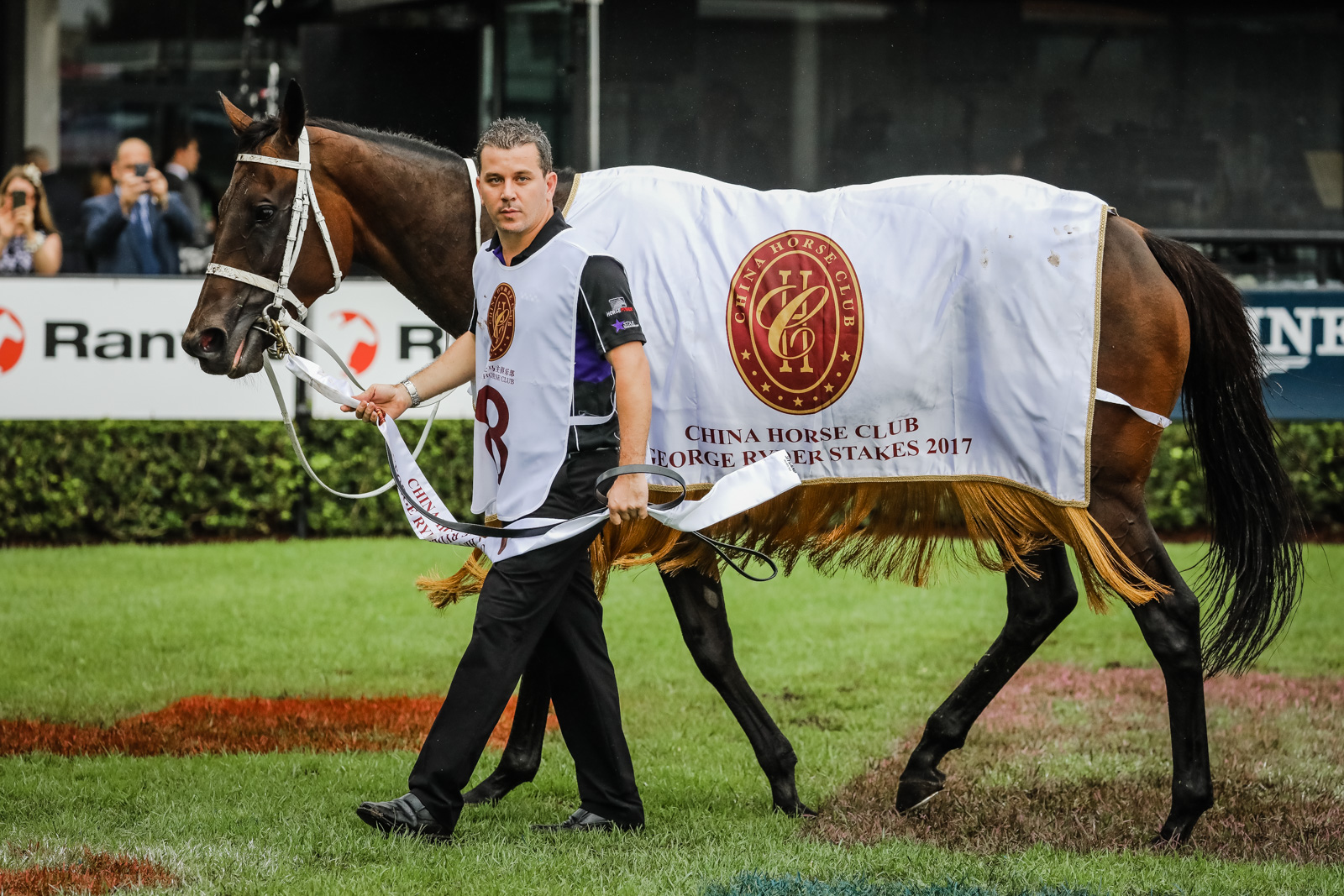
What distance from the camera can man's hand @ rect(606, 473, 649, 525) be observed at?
3635 mm

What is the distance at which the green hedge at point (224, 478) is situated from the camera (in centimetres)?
895

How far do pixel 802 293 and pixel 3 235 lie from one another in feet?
22.8

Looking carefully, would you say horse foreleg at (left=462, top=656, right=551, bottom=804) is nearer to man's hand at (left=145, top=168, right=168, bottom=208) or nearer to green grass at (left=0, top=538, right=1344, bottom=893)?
green grass at (left=0, top=538, right=1344, bottom=893)

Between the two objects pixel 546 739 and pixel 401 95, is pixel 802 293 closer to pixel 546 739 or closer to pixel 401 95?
pixel 546 739

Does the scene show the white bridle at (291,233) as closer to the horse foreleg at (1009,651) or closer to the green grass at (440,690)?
the green grass at (440,690)

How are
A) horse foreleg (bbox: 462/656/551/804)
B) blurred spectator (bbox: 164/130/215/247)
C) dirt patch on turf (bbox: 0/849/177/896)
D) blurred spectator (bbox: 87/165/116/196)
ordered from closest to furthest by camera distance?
dirt patch on turf (bbox: 0/849/177/896) → horse foreleg (bbox: 462/656/551/804) → blurred spectator (bbox: 87/165/116/196) → blurred spectator (bbox: 164/130/215/247)

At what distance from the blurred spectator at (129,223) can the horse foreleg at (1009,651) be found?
22.4 ft

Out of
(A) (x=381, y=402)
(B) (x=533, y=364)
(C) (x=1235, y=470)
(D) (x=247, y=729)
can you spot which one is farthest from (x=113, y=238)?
(C) (x=1235, y=470)

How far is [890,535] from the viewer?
170 inches

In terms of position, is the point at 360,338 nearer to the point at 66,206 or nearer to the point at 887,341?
the point at 66,206

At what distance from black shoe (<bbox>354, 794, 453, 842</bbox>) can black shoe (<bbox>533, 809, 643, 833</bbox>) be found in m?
0.31

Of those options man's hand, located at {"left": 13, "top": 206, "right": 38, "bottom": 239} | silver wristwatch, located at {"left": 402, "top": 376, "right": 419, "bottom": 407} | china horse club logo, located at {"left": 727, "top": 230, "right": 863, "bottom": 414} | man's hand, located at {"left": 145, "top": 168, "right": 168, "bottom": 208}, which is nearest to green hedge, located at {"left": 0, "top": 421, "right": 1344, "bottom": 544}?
man's hand, located at {"left": 13, "top": 206, "right": 38, "bottom": 239}

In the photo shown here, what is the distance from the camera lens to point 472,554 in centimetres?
440

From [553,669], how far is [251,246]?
1432mm
